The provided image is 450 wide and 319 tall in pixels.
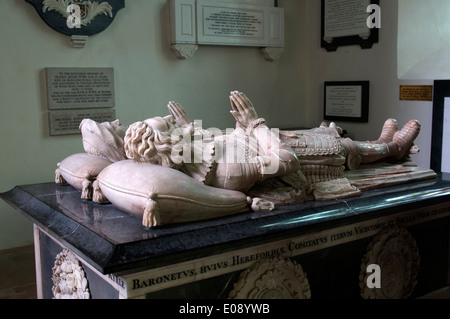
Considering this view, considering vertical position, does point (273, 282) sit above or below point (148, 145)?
below

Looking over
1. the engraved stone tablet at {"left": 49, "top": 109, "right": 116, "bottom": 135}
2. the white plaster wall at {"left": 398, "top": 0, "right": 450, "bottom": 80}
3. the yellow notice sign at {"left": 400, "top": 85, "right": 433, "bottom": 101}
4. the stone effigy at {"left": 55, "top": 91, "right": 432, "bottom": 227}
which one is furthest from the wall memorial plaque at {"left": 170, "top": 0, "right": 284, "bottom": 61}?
the stone effigy at {"left": 55, "top": 91, "right": 432, "bottom": 227}

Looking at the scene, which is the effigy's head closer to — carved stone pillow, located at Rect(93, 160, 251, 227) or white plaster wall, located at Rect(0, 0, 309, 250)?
carved stone pillow, located at Rect(93, 160, 251, 227)

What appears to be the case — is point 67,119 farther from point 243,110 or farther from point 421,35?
point 421,35

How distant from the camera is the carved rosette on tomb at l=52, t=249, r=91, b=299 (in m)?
2.66

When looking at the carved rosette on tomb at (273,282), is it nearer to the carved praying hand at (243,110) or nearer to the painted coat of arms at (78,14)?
the carved praying hand at (243,110)

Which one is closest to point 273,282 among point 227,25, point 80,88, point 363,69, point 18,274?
point 18,274

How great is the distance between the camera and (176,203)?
244 cm

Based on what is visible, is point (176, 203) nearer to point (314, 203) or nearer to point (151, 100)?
point (314, 203)

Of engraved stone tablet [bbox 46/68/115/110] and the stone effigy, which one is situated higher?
engraved stone tablet [bbox 46/68/115/110]

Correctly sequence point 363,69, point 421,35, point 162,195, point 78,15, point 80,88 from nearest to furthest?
point 162,195
point 78,15
point 80,88
point 421,35
point 363,69

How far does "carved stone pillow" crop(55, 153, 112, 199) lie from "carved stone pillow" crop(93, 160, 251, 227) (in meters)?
0.28

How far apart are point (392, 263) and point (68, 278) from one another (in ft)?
6.32

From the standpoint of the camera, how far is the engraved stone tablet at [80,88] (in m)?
4.89

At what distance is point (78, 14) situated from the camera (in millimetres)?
4941
